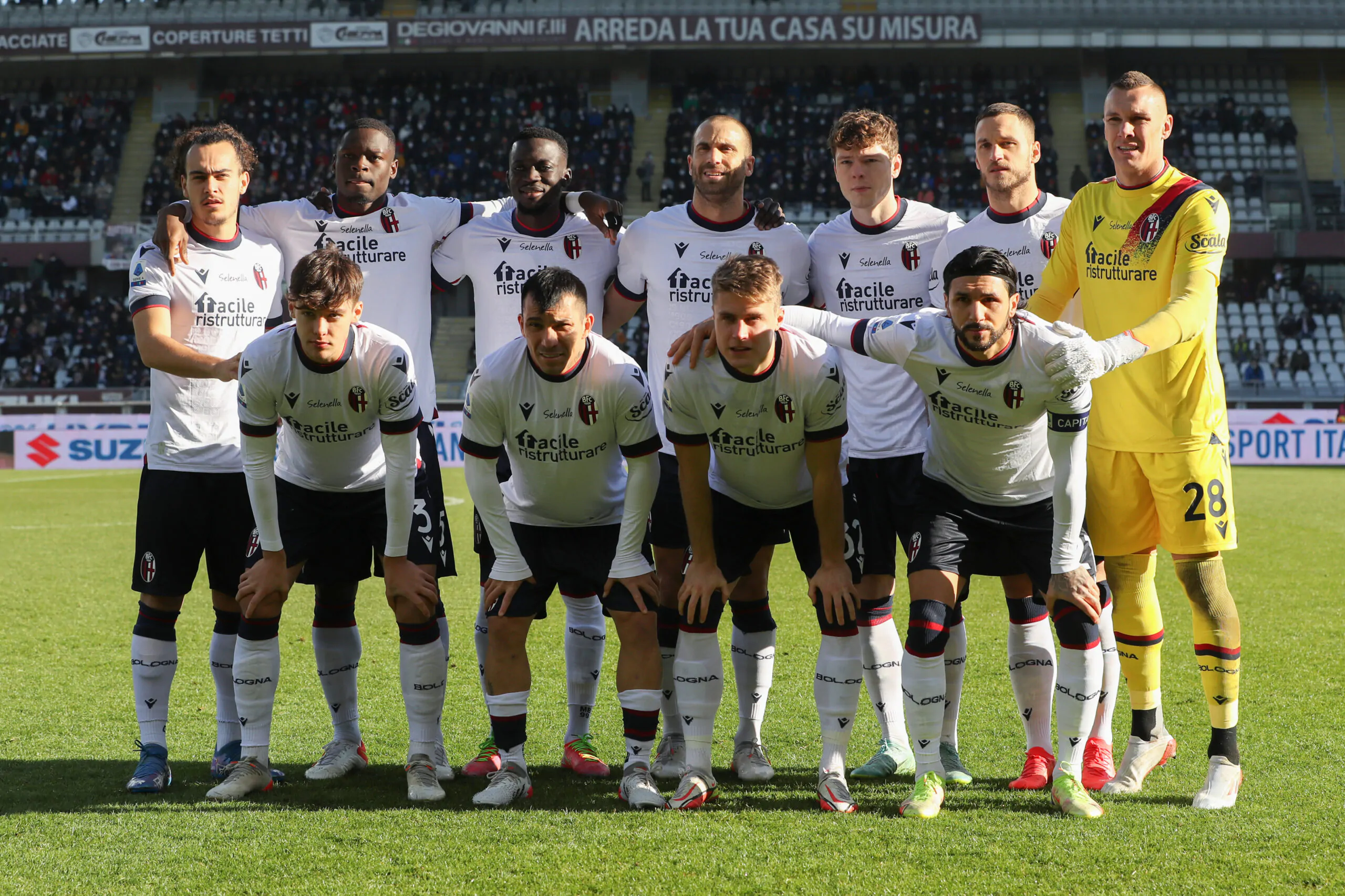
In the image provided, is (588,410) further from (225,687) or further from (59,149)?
(59,149)

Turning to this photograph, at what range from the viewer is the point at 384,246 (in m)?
5.23

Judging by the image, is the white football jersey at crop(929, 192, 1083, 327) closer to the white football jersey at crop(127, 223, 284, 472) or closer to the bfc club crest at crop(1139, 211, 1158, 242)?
the bfc club crest at crop(1139, 211, 1158, 242)

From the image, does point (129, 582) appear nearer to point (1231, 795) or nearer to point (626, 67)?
point (1231, 795)

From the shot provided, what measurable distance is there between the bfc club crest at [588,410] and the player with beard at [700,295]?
0.42m

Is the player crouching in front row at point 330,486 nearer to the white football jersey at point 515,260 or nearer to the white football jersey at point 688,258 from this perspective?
the white football jersey at point 515,260

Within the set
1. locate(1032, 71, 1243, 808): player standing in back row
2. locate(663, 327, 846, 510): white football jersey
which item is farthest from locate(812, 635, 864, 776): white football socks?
locate(1032, 71, 1243, 808): player standing in back row

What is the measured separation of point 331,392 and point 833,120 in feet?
95.3

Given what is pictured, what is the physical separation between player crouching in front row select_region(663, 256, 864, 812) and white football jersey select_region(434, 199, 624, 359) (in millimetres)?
1102

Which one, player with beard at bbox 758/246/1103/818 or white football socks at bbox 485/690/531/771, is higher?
player with beard at bbox 758/246/1103/818

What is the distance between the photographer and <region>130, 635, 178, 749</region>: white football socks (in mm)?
4750

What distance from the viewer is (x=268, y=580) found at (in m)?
4.49

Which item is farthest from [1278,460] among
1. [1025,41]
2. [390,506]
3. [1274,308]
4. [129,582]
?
[390,506]

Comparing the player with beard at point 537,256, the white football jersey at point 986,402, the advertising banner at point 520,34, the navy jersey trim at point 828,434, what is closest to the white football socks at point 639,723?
the player with beard at point 537,256

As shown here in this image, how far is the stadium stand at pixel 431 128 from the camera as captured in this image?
31.8 m
